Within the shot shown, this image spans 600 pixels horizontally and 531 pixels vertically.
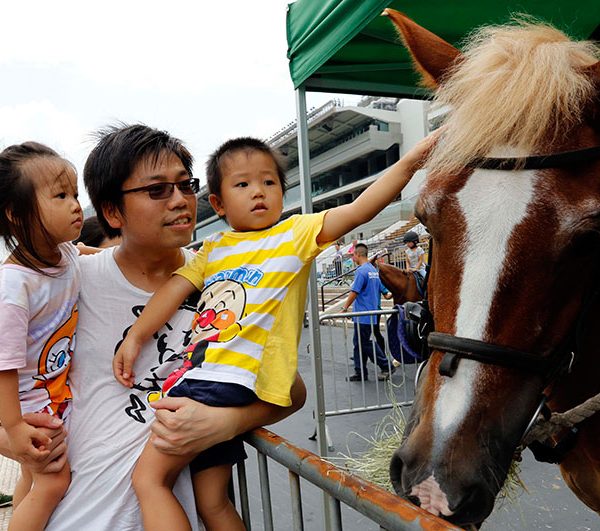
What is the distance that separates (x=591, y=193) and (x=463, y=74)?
55 cm

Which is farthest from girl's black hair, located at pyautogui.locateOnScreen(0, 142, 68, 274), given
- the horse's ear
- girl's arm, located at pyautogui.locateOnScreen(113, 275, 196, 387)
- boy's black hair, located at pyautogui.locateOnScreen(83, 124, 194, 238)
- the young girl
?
Result: the horse's ear

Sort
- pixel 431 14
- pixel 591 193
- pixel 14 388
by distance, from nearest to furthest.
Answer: pixel 591 193 < pixel 14 388 < pixel 431 14

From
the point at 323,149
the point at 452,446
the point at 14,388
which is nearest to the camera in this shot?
the point at 452,446

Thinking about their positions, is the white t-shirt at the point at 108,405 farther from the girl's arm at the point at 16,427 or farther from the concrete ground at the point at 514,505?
the concrete ground at the point at 514,505

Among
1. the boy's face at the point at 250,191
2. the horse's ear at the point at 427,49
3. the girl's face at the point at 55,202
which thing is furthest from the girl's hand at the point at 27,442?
the horse's ear at the point at 427,49

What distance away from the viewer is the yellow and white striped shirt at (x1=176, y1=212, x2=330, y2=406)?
1307 millimetres

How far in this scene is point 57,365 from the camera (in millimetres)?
1394

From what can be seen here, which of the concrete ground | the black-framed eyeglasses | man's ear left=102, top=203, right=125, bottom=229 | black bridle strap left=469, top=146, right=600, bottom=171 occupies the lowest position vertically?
the concrete ground

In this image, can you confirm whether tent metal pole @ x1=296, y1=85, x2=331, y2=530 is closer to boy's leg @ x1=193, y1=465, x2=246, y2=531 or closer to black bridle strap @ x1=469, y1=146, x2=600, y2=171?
boy's leg @ x1=193, y1=465, x2=246, y2=531

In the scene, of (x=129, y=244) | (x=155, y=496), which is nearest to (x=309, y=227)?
(x=129, y=244)

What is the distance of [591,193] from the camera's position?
43.7 inches

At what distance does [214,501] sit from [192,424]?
0.31 m

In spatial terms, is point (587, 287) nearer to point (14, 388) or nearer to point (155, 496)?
point (155, 496)

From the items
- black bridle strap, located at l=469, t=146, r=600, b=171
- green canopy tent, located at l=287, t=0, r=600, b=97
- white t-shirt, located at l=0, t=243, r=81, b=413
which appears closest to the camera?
black bridle strap, located at l=469, t=146, r=600, b=171
